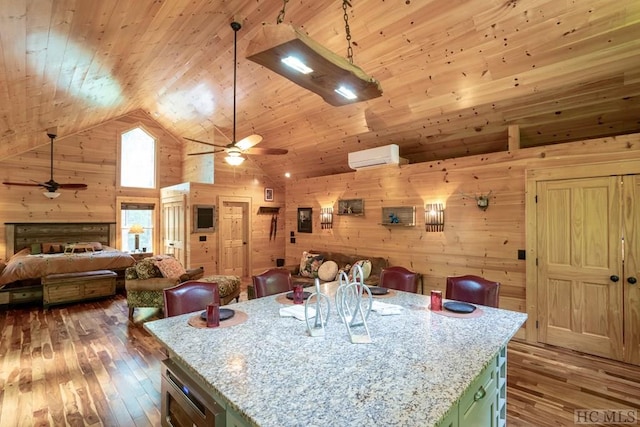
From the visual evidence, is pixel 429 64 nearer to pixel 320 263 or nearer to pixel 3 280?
pixel 320 263

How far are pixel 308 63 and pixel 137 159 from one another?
8.53 m

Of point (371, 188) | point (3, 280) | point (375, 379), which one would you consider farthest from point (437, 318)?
Answer: point (3, 280)

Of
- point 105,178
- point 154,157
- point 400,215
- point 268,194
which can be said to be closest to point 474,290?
point 400,215

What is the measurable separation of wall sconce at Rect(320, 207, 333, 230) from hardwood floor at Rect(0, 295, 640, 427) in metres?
3.63

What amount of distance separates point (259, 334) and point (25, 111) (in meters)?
4.84

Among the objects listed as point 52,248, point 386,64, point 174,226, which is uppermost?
point 386,64

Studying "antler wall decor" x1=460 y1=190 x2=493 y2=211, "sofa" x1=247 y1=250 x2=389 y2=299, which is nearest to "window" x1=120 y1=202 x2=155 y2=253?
"sofa" x1=247 y1=250 x2=389 y2=299

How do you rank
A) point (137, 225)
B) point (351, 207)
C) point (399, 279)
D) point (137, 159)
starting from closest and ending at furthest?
point (399, 279) → point (351, 207) → point (137, 225) → point (137, 159)

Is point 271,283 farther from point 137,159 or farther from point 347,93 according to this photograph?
point 137,159

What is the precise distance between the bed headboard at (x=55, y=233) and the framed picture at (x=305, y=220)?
4.80 m

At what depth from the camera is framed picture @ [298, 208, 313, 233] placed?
6.93m

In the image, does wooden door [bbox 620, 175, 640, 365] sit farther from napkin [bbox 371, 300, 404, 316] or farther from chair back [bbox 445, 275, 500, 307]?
napkin [bbox 371, 300, 404, 316]

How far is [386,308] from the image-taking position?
2293 millimetres

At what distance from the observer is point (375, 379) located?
1294 millimetres
